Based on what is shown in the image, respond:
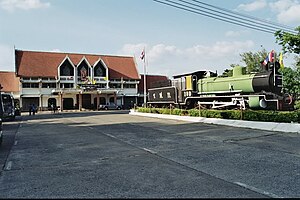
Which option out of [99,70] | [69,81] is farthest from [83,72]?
[99,70]

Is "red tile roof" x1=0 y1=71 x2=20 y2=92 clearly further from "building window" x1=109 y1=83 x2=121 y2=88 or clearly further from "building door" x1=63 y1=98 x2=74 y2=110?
"building window" x1=109 y1=83 x2=121 y2=88

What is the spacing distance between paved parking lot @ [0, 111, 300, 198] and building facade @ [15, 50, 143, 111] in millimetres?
42118

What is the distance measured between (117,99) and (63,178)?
51410mm

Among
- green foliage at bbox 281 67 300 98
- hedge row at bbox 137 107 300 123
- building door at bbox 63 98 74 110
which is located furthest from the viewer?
building door at bbox 63 98 74 110

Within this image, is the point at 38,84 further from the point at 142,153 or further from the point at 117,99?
the point at 142,153

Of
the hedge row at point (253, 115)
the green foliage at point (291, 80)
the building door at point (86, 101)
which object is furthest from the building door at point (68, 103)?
the green foliage at point (291, 80)

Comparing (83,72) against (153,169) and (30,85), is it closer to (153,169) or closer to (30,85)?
(30,85)

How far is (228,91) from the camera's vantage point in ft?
69.1

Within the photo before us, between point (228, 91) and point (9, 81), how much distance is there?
4657cm

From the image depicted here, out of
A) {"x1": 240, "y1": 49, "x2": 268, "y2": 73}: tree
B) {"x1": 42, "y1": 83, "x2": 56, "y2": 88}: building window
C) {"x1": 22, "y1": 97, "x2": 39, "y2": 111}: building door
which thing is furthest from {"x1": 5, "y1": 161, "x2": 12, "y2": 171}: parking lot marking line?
{"x1": 42, "y1": 83, "x2": 56, "y2": 88}: building window

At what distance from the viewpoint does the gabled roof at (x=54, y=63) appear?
52.5 metres

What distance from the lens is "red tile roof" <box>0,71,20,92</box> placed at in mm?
53484

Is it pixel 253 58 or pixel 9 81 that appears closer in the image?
pixel 253 58

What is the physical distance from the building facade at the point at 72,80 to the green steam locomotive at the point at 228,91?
89.4 ft
